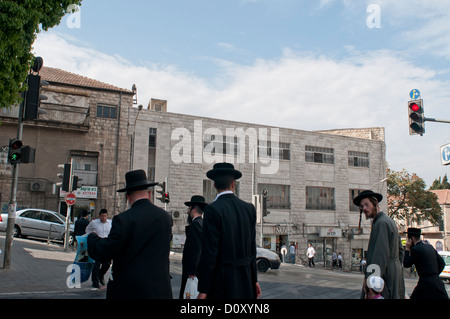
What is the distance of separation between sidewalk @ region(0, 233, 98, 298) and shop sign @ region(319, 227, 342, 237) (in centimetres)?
2439

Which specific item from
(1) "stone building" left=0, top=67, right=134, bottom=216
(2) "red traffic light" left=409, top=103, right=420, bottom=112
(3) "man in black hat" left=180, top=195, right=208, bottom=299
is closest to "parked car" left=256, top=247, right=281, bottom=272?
(2) "red traffic light" left=409, top=103, right=420, bottom=112

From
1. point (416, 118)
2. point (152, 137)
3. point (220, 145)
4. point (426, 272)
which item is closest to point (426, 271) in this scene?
point (426, 272)

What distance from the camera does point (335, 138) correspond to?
38.0 m

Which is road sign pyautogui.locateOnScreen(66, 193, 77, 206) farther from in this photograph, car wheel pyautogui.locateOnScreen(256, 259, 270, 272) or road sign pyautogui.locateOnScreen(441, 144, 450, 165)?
road sign pyautogui.locateOnScreen(441, 144, 450, 165)

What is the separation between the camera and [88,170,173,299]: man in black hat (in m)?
3.44

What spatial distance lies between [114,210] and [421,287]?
86.8 feet

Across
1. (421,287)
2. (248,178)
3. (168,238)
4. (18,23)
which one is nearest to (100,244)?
(168,238)

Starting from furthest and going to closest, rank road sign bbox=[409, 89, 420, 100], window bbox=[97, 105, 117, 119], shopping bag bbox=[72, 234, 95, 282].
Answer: window bbox=[97, 105, 117, 119] → road sign bbox=[409, 89, 420, 100] → shopping bag bbox=[72, 234, 95, 282]

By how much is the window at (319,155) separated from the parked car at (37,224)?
2198 centimetres

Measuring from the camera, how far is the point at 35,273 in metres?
11.0

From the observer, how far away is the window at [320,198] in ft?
118

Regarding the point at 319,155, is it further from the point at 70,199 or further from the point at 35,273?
the point at 35,273

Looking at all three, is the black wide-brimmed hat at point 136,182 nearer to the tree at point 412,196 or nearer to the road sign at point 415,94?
the road sign at point 415,94
